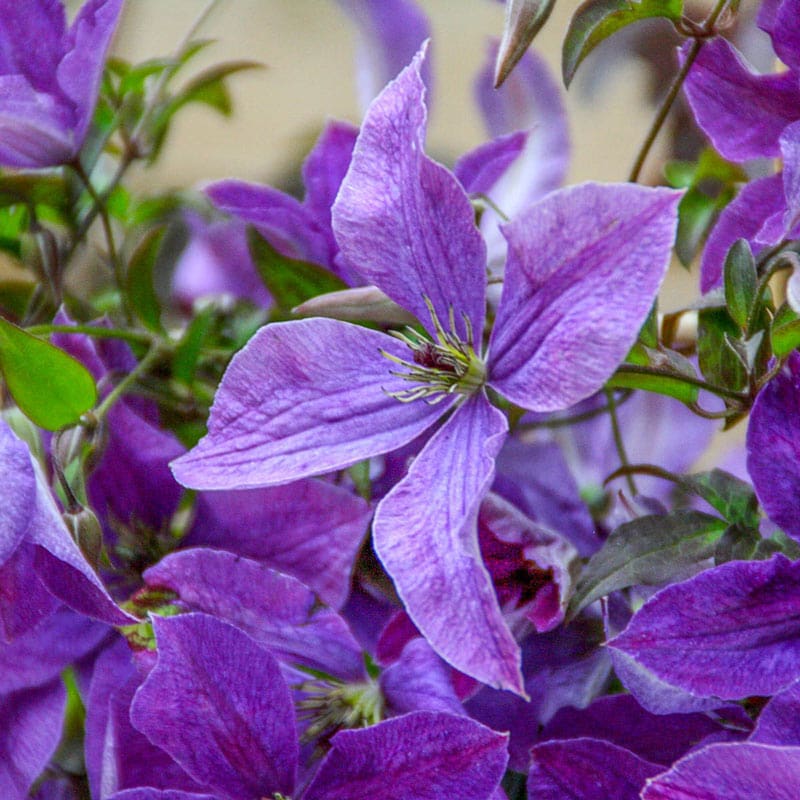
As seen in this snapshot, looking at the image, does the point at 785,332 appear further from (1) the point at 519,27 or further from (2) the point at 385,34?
(2) the point at 385,34

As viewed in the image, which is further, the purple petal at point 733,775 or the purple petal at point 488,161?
the purple petal at point 488,161

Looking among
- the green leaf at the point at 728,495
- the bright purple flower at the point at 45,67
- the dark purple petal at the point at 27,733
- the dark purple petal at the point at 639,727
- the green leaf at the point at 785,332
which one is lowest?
the dark purple petal at the point at 27,733

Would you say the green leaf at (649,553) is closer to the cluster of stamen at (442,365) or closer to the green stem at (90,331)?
the cluster of stamen at (442,365)

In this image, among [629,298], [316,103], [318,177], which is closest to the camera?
[629,298]

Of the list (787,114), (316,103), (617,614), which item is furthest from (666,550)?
(316,103)

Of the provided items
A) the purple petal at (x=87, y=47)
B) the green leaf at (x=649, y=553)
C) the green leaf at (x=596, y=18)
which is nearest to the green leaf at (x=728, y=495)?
the green leaf at (x=649, y=553)

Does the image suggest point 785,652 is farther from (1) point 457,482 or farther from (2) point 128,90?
(2) point 128,90
